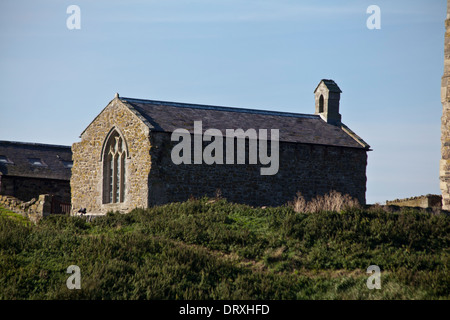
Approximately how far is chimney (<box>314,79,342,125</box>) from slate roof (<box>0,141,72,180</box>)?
49.8 ft

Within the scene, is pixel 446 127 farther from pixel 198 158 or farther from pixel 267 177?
pixel 198 158

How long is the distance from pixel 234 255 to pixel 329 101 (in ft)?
56.1

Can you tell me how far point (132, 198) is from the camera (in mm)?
25000

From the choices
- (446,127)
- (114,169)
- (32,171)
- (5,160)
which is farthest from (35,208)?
(5,160)

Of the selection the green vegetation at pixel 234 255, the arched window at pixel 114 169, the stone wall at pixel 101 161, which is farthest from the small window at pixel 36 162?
the green vegetation at pixel 234 255

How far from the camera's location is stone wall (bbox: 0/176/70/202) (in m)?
33.8

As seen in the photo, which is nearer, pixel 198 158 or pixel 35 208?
pixel 35 208

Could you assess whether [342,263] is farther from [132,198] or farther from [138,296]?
[132,198]

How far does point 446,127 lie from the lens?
19.5 m

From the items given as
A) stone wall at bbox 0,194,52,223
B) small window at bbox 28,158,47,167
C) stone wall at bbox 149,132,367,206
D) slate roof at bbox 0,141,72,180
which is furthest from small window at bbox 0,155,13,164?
stone wall at bbox 149,132,367,206

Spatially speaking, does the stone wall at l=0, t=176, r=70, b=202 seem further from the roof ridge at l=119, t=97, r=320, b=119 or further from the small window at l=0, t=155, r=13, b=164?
the roof ridge at l=119, t=97, r=320, b=119

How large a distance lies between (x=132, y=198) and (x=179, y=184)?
6.85ft
